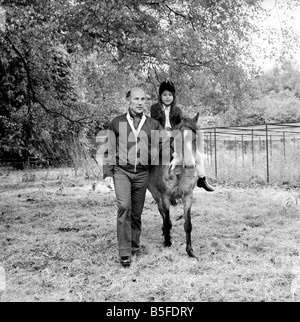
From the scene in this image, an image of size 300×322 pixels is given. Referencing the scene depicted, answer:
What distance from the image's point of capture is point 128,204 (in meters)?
4.92

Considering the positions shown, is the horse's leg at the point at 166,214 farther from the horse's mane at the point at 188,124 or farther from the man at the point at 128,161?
the horse's mane at the point at 188,124

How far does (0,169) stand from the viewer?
711 inches

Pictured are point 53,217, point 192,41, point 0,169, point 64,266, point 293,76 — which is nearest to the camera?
point 64,266

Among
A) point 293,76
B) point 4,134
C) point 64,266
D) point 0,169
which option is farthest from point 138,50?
point 293,76

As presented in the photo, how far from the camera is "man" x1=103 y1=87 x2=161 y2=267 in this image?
4902mm

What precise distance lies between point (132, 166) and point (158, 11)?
3.73m

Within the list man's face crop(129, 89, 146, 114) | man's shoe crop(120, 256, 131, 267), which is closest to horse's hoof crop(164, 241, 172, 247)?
man's shoe crop(120, 256, 131, 267)

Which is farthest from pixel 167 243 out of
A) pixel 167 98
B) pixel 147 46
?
pixel 147 46

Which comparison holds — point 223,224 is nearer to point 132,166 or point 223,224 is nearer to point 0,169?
point 132,166

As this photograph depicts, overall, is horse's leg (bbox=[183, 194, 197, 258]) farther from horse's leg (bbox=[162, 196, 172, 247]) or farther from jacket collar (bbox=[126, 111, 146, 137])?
jacket collar (bbox=[126, 111, 146, 137])

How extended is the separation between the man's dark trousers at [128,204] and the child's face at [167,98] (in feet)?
3.52

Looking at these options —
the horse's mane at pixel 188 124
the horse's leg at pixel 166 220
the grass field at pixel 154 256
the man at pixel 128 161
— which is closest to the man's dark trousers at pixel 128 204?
the man at pixel 128 161

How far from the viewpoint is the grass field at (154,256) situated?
157 inches

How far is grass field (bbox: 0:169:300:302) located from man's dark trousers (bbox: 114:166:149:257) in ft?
0.92
